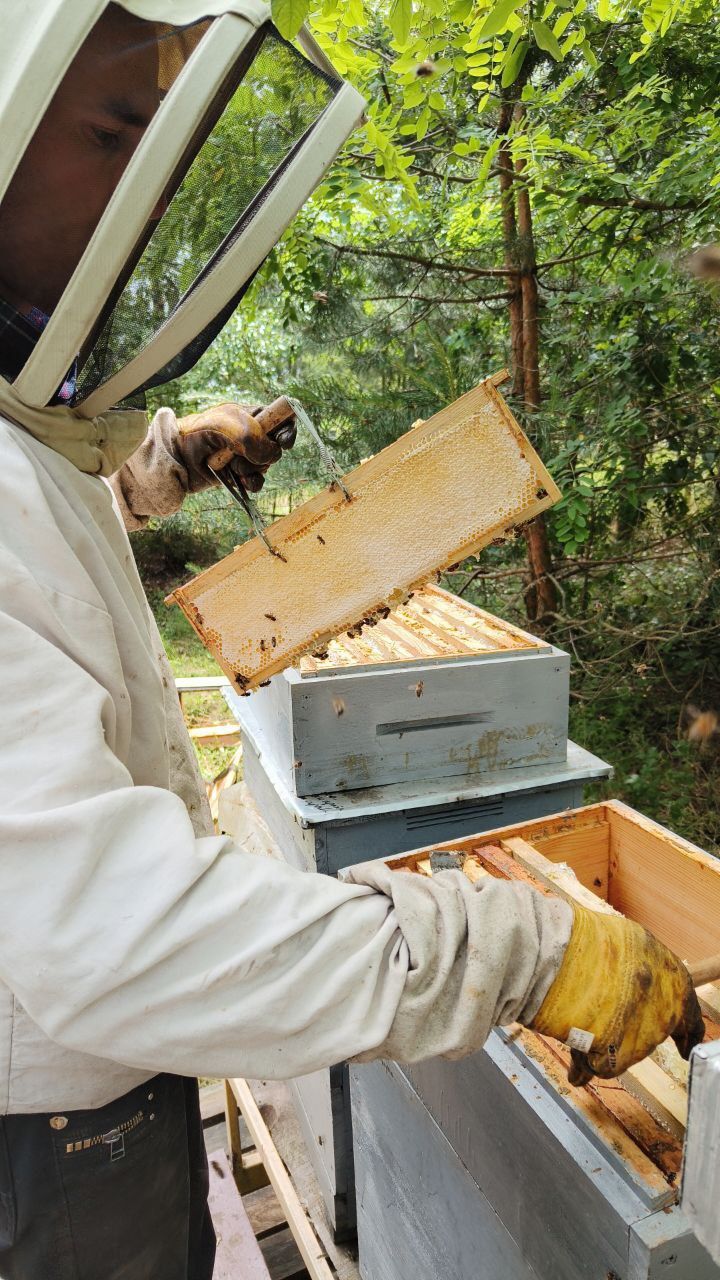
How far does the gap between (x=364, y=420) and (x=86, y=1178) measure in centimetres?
408

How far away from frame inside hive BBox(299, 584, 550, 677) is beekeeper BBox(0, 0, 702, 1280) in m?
0.81

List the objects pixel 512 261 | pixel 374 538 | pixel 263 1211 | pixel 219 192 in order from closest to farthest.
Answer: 1. pixel 219 192
2. pixel 374 538
3. pixel 263 1211
4. pixel 512 261

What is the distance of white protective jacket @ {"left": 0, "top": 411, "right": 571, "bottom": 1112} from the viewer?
3.26 ft

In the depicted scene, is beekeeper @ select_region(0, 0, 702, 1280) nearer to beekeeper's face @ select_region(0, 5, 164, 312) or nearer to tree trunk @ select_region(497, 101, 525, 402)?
beekeeper's face @ select_region(0, 5, 164, 312)

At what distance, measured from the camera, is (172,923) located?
3.30ft

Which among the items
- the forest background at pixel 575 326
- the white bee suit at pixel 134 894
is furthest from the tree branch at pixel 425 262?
the white bee suit at pixel 134 894

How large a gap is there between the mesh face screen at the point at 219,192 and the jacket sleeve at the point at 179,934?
1.67ft

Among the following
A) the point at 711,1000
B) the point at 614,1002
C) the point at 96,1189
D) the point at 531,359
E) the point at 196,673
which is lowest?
the point at 196,673

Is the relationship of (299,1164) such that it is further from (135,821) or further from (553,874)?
(135,821)

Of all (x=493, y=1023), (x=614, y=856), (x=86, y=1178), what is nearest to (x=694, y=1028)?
(x=493, y=1023)

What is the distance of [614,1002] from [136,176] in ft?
4.57

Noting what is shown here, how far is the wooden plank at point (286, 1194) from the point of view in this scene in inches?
94.5

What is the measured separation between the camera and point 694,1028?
1.15 metres

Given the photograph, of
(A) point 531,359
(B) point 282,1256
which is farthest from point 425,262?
(B) point 282,1256
